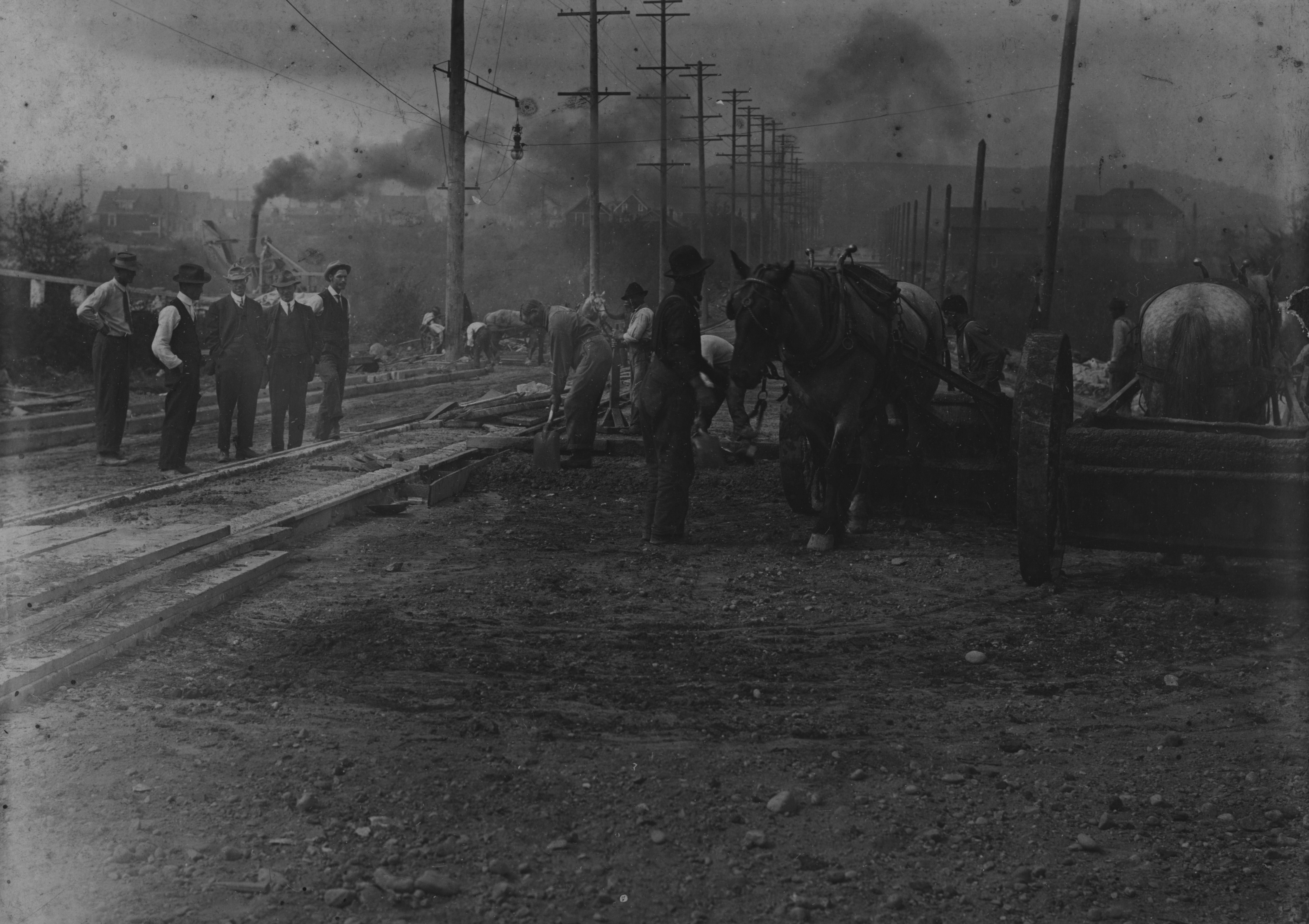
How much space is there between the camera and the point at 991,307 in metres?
50.1

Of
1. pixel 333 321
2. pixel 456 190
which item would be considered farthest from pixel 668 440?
pixel 456 190

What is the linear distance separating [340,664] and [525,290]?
6367cm

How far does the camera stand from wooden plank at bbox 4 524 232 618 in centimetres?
645

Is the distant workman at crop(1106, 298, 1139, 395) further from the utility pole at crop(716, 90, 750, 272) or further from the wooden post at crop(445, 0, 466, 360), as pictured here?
the utility pole at crop(716, 90, 750, 272)

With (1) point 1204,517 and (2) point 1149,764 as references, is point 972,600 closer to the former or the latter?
(1) point 1204,517

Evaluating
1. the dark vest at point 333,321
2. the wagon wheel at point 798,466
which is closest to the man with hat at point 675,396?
the wagon wheel at point 798,466

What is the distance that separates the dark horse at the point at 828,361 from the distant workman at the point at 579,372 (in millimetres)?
3159

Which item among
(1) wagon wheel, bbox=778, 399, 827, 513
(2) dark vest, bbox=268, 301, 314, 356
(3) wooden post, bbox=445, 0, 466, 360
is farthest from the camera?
(3) wooden post, bbox=445, 0, 466, 360

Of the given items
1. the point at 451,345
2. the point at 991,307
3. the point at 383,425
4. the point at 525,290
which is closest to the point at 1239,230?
the point at 991,307

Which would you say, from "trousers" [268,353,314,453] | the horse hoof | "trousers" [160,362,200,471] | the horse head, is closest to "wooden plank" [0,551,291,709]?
the horse head

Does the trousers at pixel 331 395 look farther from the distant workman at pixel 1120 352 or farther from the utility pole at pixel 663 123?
the utility pole at pixel 663 123

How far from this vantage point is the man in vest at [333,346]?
14.6 metres

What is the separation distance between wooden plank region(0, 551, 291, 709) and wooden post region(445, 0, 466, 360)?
2355 cm

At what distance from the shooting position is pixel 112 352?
1238cm
